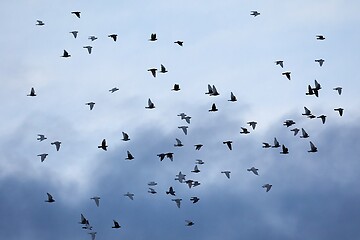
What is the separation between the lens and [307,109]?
580ft

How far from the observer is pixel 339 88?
7185 inches

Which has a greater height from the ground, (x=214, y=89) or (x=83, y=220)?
(x=214, y=89)

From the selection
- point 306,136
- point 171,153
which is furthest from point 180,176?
point 306,136

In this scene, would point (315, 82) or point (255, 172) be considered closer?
point (315, 82)

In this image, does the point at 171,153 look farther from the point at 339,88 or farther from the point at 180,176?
the point at 339,88

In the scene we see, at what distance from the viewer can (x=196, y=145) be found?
180 meters

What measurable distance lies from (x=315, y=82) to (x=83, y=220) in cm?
3906

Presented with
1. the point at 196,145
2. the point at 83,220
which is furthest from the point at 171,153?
the point at 83,220

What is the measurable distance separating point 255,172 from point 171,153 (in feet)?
45.0

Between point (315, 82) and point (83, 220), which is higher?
point (315, 82)

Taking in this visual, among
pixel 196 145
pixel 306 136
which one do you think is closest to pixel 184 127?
pixel 196 145

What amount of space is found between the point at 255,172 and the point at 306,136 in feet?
41.0

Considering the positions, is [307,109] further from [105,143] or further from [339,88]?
[105,143]

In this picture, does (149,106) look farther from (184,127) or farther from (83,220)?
(83,220)
